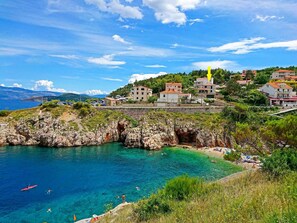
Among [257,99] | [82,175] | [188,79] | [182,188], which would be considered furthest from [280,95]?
[182,188]

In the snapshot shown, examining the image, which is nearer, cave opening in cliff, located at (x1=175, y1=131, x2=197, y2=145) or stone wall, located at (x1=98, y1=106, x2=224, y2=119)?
cave opening in cliff, located at (x1=175, y1=131, x2=197, y2=145)

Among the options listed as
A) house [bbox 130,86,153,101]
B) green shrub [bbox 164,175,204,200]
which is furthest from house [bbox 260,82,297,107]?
green shrub [bbox 164,175,204,200]

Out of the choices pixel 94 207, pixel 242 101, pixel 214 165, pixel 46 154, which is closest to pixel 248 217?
pixel 94 207

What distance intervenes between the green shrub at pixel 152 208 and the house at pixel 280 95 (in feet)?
207

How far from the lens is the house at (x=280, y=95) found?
6362cm

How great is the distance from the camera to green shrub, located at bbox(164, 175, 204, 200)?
33.3 feet

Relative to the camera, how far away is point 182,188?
34.4ft

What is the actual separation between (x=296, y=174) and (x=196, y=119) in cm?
4219

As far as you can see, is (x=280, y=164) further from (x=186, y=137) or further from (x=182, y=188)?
(x=186, y=137)

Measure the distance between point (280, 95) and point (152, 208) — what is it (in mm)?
67680

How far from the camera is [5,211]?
22.0 meters

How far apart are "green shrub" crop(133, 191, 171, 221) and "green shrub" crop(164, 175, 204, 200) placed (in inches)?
26.1

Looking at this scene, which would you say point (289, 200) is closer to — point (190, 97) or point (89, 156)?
point (89, 156)

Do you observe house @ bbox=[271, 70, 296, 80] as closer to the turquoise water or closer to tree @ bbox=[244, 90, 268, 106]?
tree @ bbox=[244, 90, 268, 106]
